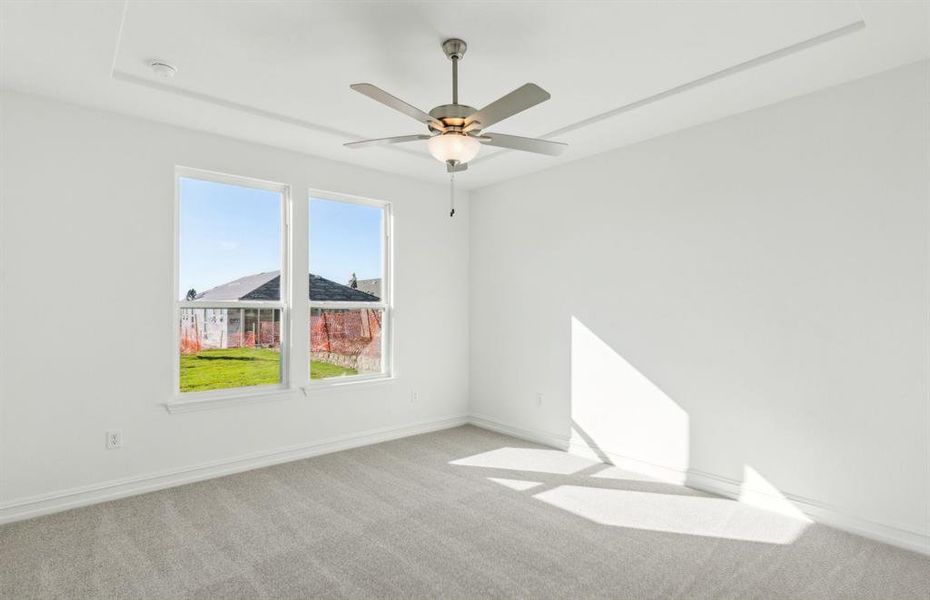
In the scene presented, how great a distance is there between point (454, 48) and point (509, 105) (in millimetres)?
575

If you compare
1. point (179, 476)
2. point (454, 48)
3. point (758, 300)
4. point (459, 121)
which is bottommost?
point (179, 476)

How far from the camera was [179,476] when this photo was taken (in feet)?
11.7

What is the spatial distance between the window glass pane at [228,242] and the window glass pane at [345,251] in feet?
1.19

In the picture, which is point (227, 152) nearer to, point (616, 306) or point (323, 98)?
point (323, 98)

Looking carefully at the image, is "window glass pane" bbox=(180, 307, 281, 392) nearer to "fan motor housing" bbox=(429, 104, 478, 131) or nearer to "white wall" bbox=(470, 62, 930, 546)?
"white wall" bbox=(470, 62, 930, 546)

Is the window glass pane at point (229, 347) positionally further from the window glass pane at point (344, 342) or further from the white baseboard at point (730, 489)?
the white baseboard at point (730, 489)

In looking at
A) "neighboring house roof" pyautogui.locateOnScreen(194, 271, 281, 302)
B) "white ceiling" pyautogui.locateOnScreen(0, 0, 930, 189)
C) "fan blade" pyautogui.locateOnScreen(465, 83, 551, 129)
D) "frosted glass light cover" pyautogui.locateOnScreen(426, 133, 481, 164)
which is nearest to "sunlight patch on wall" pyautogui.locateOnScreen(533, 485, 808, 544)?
"frosted glass light cover" pyautogui.locateOnScreen(426, 133, 481, 164)

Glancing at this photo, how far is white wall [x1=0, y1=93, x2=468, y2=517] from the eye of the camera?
3004 mm

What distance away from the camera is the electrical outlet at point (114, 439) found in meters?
3.30

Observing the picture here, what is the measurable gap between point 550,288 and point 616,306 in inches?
28.9

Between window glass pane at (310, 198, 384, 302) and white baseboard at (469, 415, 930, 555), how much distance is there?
6.67 ft

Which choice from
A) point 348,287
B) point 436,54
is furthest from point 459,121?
point 348,287

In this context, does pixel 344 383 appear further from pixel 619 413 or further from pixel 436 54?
pixel 436 54

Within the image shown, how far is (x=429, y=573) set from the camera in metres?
2.43
